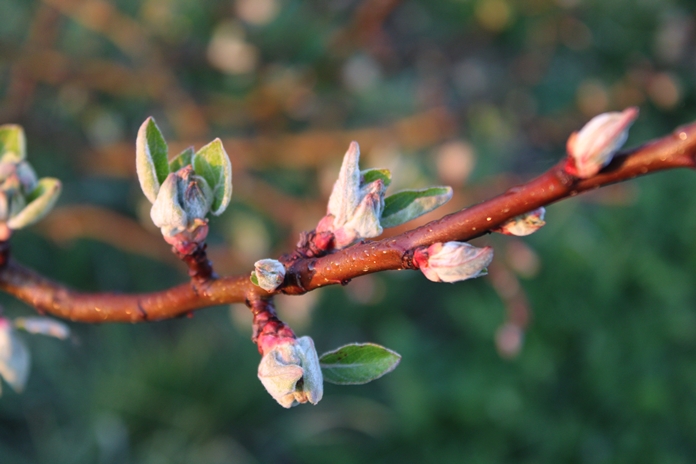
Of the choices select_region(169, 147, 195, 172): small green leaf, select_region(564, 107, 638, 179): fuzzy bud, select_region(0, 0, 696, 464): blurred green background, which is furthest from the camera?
select_region(0, 0, 696, 464): blurred green background

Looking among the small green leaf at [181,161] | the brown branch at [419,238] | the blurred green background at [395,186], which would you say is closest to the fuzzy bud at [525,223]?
the brown branch at [419,238]

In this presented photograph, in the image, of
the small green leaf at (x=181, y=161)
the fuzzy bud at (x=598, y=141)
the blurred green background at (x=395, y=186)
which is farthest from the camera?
the blurred green background at (x=395, y=186)

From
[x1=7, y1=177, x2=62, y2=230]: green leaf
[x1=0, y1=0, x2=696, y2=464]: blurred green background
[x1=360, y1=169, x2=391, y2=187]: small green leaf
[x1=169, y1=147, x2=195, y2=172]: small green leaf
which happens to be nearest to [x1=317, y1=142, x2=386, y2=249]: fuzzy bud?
[x1=360, y1=169, x2=391, y2=187]: small green leaf

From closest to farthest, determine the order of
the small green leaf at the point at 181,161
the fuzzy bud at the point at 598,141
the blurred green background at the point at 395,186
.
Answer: the fuzzy bud at the point at 598,141, the small green leaf at the point at 181,161, the blurred green background at the point at 395,186

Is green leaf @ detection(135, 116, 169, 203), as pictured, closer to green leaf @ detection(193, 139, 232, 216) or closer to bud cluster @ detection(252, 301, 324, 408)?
green leaf @ detection(193, 139, 232, 216)

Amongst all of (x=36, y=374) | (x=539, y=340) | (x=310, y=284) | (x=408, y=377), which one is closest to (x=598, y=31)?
(x=539, y=340)

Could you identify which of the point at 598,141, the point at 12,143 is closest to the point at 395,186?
the point at 12,143

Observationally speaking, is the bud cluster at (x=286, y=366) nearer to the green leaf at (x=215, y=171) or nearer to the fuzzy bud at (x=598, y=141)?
the green leaf at (x=215, y=171)
